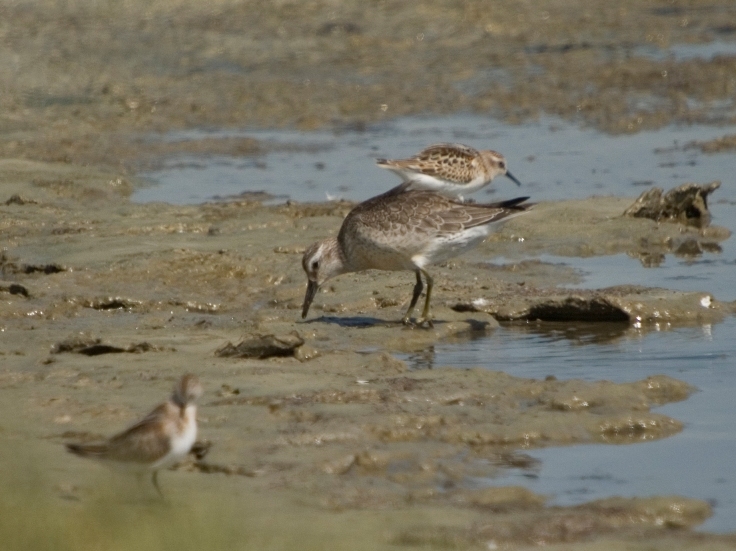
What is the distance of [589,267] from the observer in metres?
11.2

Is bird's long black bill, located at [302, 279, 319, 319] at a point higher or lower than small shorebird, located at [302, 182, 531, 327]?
lower

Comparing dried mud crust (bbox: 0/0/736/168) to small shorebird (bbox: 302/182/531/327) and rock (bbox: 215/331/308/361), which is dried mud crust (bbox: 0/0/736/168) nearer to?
small shorebird (bbox: 302/182/531/327)

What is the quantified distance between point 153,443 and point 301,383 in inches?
73.8

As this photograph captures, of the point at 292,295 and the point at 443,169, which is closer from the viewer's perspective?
the point at 292,295

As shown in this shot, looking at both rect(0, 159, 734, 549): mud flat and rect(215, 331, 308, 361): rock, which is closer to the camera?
rect(0, 159, 734, 549): mud flat

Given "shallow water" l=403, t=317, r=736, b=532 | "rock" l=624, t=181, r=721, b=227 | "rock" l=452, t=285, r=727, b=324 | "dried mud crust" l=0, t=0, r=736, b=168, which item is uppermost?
"dried mud crust" l=0, t=0, r=736, b=168

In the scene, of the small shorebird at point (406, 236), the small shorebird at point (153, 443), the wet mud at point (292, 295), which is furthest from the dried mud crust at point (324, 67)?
the small shorebird at point (153, 443)

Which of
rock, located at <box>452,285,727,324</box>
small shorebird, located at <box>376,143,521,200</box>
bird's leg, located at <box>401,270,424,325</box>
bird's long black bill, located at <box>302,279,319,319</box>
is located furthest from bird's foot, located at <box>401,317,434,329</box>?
small shorebird, located at <box>376,143,521,200</box>

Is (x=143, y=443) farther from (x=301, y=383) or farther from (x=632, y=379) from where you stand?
(x=632, y=379)

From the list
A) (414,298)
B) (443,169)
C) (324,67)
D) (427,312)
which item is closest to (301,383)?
(427,312)

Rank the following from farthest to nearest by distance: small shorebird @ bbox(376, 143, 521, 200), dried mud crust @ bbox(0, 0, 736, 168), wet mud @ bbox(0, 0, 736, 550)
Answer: dried mud crust @ bbox(0, 0, 736, 168)
small shorebird @ bbox(376, 143, 521, 200)
wet mud @ bbox(0, 0, 736, 550)

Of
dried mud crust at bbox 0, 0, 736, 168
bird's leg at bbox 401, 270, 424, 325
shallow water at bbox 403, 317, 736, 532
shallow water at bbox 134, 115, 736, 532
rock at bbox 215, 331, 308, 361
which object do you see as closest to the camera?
shallow water at bbox 403, 317, 736, 532

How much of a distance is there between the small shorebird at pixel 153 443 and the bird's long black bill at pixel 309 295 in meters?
3.70

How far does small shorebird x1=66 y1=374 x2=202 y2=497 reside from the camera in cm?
→ 566
